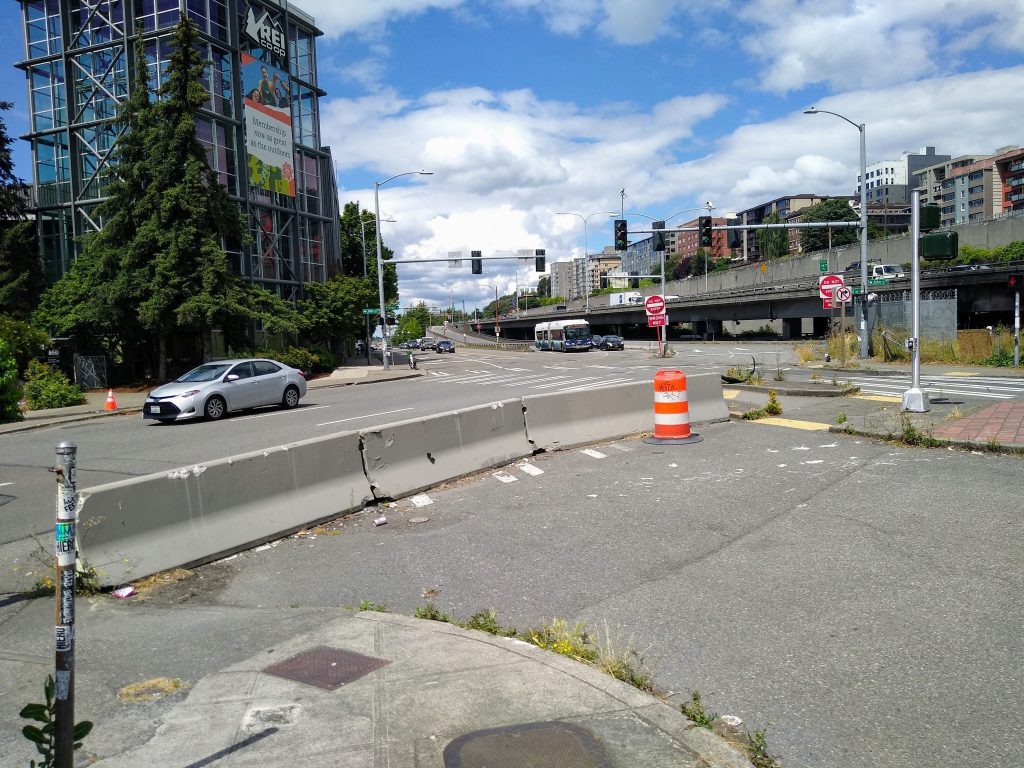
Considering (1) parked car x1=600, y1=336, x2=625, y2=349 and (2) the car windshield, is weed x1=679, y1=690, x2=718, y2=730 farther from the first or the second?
(1) parked car x1=600, y1=336, x2=625, y2=349

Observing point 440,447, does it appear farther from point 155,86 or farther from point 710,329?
point 710,329

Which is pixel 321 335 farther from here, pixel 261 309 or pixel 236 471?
pixel 236 471

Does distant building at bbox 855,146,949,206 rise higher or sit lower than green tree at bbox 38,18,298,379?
higher

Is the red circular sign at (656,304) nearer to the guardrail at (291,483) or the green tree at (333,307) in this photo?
the green tree at (333,307)

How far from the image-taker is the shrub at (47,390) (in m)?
25.6

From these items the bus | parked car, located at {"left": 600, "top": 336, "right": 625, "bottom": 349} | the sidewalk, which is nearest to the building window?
the bus

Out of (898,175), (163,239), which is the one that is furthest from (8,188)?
(898,175)

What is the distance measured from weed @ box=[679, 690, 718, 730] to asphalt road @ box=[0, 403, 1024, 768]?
19 centimetres

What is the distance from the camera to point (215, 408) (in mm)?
19469

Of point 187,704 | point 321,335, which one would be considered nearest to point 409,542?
point 187,704

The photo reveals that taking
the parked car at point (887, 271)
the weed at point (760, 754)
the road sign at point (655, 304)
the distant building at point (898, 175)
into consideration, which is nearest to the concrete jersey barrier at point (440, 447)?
the weed at point (760, 754)

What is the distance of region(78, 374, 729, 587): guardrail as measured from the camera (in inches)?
252

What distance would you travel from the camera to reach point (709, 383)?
15.4 m

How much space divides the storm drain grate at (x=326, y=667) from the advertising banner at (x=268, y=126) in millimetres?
41555
